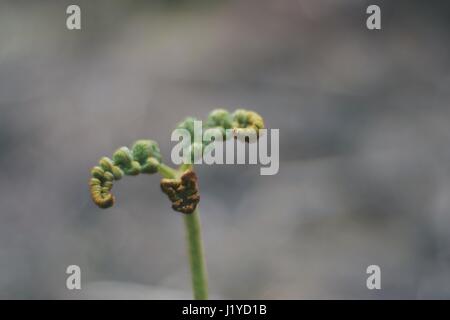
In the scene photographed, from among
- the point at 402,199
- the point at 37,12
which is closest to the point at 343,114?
the point at 402,199

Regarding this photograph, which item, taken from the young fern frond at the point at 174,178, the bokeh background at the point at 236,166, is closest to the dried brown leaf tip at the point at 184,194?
the young fern frond at the point at 174,178

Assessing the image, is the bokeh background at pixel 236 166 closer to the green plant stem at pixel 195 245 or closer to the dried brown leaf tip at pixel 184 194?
the green plant stem at pixel 195 245

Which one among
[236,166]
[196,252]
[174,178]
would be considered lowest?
[196,252]

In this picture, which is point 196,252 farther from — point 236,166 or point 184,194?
point 236,166

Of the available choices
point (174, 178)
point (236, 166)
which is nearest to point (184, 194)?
point (174, 178)

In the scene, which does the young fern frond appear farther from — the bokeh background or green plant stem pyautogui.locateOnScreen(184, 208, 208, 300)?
the bokeh background

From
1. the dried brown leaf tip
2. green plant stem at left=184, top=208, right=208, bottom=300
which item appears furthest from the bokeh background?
the dried brown leaf tip

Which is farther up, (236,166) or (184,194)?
(236,166)
